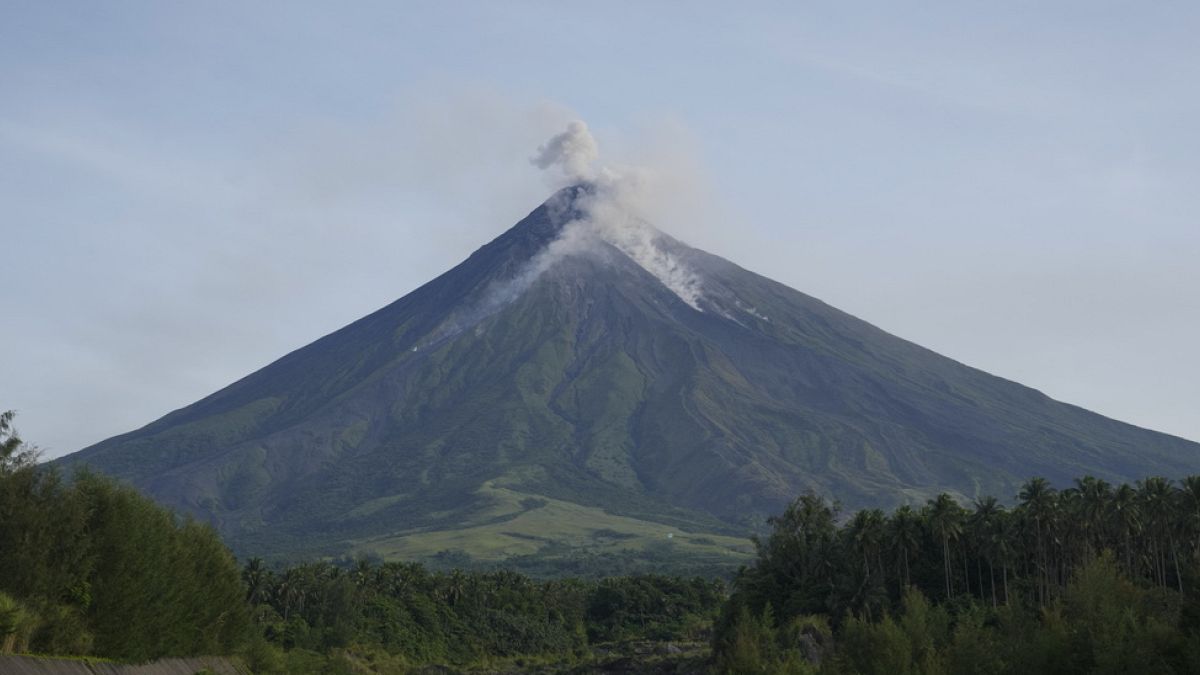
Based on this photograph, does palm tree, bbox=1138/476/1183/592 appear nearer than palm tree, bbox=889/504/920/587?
Yes

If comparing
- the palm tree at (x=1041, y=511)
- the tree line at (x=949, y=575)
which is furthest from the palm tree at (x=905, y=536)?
the palm tree at (x=1041, y=511)

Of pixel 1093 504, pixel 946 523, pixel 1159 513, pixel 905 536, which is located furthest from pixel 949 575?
pixel 1159 513

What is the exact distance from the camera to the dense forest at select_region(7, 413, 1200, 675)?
53.7 m

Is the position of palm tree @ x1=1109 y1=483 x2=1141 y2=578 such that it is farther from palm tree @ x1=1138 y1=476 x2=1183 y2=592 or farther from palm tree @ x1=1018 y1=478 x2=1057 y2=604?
palm tree @ x1=1018 y1=478 x2=1057 y2=604

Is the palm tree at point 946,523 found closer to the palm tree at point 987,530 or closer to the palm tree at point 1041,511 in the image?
the palm tree at point 987,530

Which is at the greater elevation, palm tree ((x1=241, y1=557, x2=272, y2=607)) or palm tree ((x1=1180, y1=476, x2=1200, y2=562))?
palm tree ((x1=1180, y1=476, x2=1200, y2=562))

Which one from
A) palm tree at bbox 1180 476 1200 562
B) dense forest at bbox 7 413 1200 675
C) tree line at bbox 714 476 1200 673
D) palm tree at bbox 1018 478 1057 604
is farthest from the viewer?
palm tree at bbox 1018 478 1057 604

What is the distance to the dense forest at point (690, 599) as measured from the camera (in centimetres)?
5372

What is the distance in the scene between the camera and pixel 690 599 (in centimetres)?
15812

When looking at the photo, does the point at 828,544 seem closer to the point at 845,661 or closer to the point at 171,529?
the point at 845,661

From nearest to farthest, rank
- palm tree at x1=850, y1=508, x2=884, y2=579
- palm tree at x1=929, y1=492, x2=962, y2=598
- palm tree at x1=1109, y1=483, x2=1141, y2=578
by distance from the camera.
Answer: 1. palm tree at x1=1109, y1=483, x2=1141, y2=578
2. palm tree at x1=929, y1=492, x2=962, y2=598
3. palm tree at x1=850, y1=508, x2=884, y2=579

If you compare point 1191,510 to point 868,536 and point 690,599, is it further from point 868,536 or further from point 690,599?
point 690,599

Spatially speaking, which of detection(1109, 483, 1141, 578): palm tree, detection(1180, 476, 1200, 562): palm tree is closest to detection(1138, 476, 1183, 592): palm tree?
detection(1109, 483, 1141, 578): palm tree

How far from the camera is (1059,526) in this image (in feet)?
320
